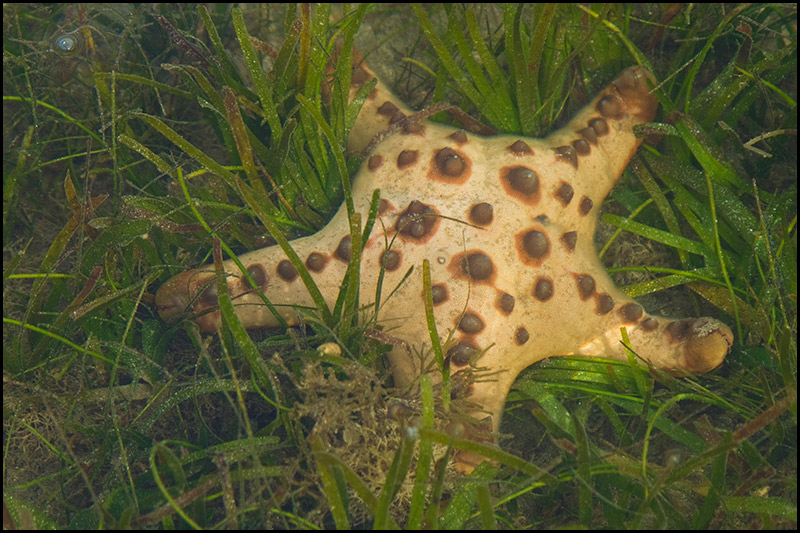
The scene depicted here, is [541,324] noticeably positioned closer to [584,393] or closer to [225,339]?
[584,393]

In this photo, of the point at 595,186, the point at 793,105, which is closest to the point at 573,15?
the point at 595,186

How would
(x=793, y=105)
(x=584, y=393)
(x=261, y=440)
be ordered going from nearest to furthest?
(x=261, y=440) → (x=584, y=393) → (x=793, y=105)

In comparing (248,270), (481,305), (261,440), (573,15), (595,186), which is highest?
(573,15)

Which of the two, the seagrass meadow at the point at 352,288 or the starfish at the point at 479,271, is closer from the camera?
the seagrass meadow at the point at 352,288
